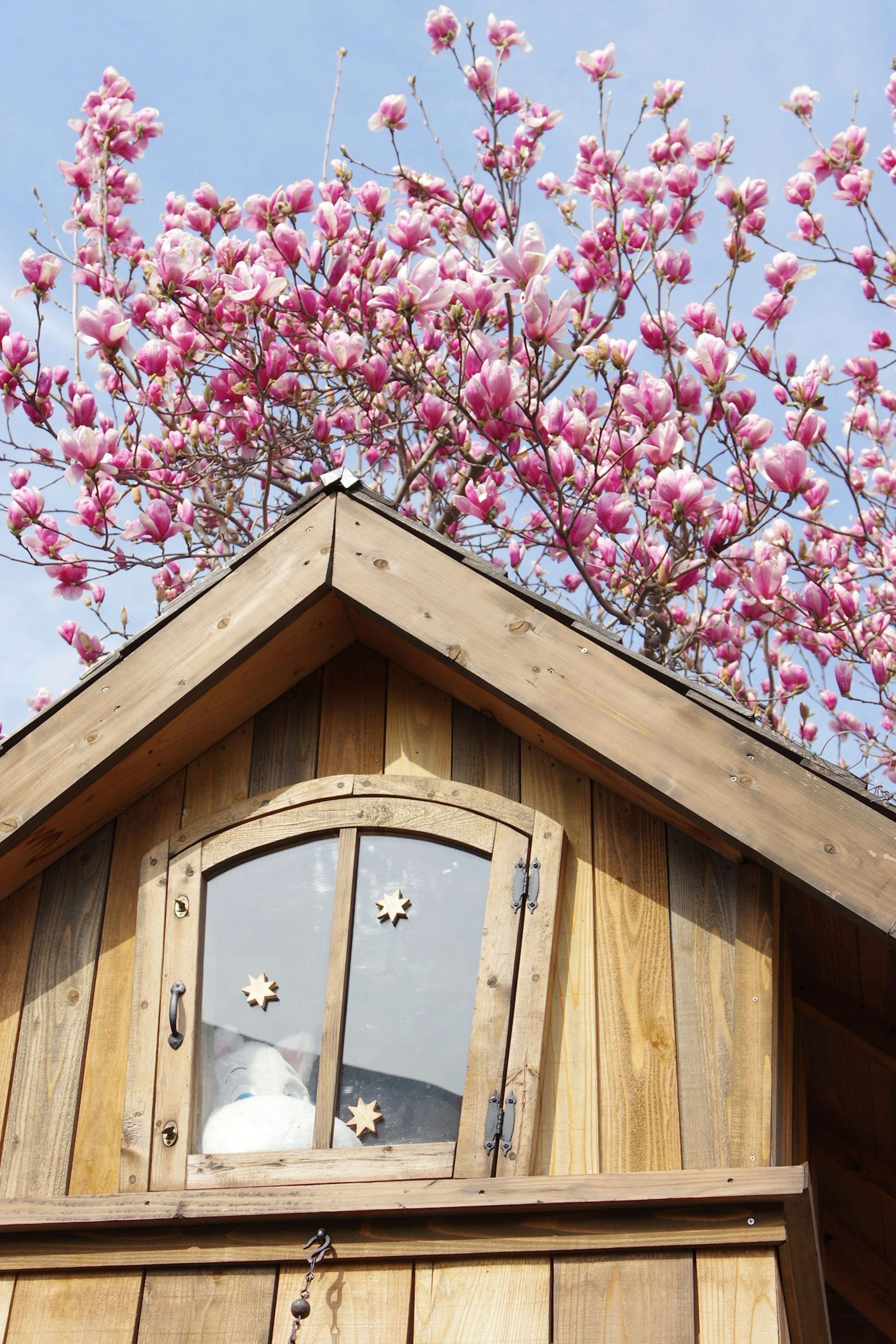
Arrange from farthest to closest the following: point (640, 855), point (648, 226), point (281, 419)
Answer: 1. point (281, 419)
2. point (648, 226)
3. point (640, 855)

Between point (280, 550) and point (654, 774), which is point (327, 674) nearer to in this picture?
point (280, 550)

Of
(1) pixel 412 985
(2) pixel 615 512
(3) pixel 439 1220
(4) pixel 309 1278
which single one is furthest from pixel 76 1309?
(2) pixel 615 512

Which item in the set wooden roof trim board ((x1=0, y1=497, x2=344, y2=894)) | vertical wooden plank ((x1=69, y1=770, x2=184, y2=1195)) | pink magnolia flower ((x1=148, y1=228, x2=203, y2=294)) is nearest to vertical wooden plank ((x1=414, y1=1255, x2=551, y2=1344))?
vertical wooden plank ((x1=69, y1=770, x2=184, y2=1195))

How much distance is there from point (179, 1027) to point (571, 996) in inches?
29.7

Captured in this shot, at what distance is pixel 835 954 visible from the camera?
2.58 m

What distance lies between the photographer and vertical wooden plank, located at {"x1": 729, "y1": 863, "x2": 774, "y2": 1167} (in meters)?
1.94

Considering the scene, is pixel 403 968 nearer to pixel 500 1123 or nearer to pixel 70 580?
pixel 500 1123

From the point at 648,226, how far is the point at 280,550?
9.61ft

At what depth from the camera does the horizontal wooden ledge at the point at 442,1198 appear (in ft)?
6.18

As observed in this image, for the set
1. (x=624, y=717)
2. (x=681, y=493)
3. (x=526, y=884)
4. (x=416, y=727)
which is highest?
(x=681, y=493)

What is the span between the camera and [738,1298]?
1844 mm

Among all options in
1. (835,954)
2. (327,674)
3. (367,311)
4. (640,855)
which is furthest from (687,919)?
(367,311)

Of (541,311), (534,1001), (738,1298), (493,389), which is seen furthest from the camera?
(493,389)

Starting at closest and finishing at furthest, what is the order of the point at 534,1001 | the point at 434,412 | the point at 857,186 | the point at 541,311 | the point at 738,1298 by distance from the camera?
the point at 738,1298, the point at 534,1001, the point at 541,311, the point at 434,412, the point at 857,186
